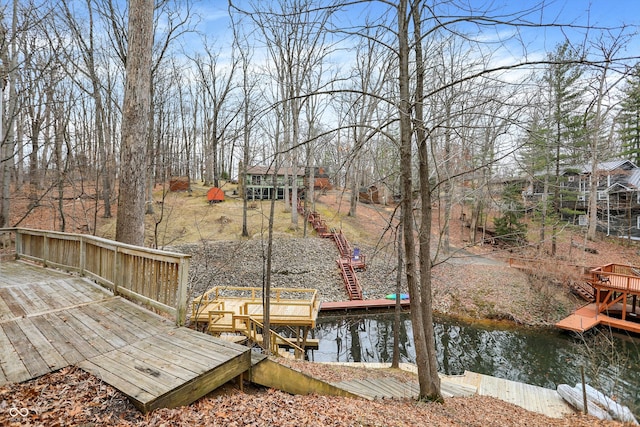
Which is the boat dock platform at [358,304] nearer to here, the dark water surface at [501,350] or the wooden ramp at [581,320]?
the dark water surface at [501,350]

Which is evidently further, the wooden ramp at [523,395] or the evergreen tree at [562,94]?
the wooden ramp at [523,395]

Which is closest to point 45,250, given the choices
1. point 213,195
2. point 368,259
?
point 368,259

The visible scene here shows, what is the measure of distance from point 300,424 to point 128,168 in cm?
526

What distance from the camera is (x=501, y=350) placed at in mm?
11273

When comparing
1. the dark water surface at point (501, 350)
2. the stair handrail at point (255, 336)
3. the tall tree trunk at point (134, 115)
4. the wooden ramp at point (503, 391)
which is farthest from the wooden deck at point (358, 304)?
the tall tree trunk at point (134, 115)

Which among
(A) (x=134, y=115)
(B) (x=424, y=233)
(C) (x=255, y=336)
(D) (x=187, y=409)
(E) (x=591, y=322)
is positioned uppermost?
(A) (x=134, y=115)

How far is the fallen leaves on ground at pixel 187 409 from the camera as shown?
227 cm

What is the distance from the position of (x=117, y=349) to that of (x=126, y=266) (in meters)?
1.82

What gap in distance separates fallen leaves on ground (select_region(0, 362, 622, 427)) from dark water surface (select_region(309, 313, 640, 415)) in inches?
295

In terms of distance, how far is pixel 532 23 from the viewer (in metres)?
3.33

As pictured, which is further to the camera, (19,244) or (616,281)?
(616,281)

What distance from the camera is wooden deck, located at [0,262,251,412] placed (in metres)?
2.68

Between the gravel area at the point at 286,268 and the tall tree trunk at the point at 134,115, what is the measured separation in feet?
25.2

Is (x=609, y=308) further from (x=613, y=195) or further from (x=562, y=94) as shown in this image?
(x=613, y=195)
